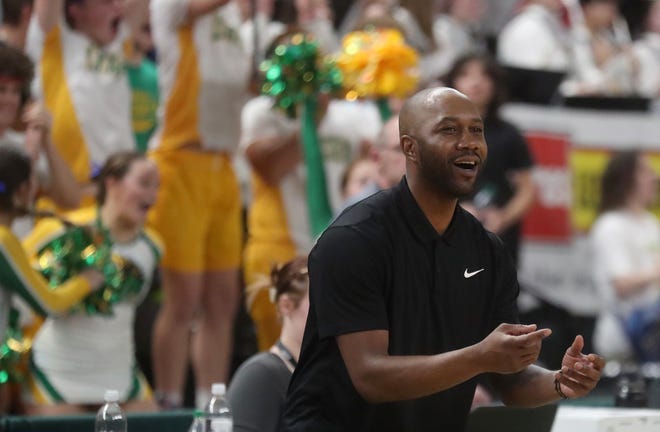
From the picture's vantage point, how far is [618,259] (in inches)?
358

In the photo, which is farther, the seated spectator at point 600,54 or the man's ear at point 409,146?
the seated spectator at point 600,54

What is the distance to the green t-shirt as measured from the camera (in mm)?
7543

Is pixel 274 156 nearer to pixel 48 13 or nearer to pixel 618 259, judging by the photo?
pixel 48 13

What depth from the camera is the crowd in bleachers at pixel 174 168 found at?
245 inches

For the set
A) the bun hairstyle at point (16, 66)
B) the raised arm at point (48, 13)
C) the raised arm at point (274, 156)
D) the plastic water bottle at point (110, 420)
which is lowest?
the plastic water bottle at point (110, 420)

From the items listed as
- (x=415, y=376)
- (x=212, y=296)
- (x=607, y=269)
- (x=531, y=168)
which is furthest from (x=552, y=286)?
(x=415, y=376)

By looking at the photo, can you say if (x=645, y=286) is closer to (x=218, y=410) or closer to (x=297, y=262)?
(x=297, y=262)

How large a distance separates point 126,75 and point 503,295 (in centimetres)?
396

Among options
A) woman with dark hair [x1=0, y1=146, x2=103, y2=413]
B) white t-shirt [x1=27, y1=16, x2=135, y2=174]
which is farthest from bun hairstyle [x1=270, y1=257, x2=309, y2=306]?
white t-shirt [x1=27, y1=16, x2=135, y2=174]

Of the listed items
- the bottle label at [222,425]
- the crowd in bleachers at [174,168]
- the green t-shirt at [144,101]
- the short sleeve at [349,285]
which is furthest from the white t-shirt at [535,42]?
the short sleeve at [349,285]

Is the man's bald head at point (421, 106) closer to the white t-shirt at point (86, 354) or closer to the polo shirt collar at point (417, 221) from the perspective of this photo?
the polo shirt collar at point (417, 221)

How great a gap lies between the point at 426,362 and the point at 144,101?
455cm

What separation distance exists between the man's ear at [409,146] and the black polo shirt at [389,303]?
10 centimetres

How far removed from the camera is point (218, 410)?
4195mm
